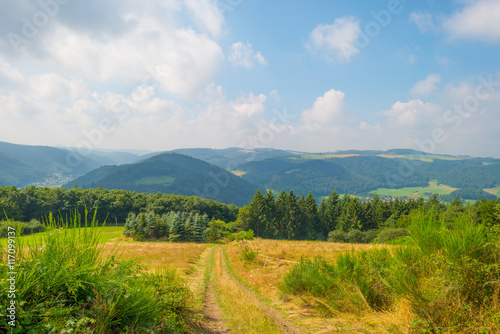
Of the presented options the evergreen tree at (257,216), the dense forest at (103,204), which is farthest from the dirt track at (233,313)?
the dense forest at (103,204)

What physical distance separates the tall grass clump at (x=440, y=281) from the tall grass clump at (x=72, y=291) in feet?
16.4

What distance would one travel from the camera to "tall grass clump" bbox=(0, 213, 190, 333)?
110 inches

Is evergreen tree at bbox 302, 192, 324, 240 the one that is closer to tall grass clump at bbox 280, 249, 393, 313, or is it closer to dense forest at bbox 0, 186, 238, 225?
dense forest at bbox 0, 186, 238, 225

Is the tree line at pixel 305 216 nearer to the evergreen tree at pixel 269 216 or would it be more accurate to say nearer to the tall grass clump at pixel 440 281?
the evergreen tree at pixel 269 216

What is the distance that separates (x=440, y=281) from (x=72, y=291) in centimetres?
615

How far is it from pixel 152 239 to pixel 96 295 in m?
53.9

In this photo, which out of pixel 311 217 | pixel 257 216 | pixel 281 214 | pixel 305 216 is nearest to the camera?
pixel 257 216

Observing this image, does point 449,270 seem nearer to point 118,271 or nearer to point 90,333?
point 90,333

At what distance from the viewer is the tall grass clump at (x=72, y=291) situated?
2.80m

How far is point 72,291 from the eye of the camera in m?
3.15

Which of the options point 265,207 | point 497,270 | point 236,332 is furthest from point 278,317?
point 265,207

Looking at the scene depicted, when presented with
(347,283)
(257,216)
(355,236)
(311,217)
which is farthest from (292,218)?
(347,283)

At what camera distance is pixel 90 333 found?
9.59 ft

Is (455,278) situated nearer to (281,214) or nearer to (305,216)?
(281,214)
